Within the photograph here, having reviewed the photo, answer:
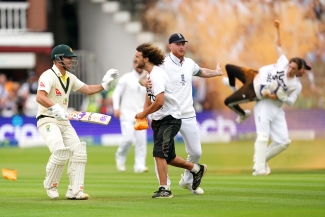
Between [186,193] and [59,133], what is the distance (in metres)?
2.09

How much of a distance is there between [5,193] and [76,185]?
1.55 meters

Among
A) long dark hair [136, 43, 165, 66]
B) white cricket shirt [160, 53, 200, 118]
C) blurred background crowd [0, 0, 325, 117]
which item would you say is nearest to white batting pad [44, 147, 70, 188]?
long dark hair [136, 43, 165, 66]

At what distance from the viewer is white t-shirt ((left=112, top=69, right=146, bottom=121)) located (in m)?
18.0

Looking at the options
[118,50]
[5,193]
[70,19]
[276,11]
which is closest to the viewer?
[5,193]

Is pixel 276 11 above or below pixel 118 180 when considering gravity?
above

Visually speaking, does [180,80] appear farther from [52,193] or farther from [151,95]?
[52,193]

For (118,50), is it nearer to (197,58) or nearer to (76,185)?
(197,58)

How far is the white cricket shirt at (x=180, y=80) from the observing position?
38.9ft

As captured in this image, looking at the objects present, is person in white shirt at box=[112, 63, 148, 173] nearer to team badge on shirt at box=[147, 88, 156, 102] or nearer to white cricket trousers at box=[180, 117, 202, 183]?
white cricket trousers at box=[180, 117, 202, 183]

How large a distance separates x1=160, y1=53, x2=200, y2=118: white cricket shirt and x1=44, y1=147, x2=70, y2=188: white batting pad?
5.77 feet

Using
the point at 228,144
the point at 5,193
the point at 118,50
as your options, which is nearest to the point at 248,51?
the point at 228,144

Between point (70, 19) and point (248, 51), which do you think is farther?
point (70, 19)

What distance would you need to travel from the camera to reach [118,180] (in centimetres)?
1476

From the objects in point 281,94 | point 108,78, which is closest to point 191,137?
point 108,78
